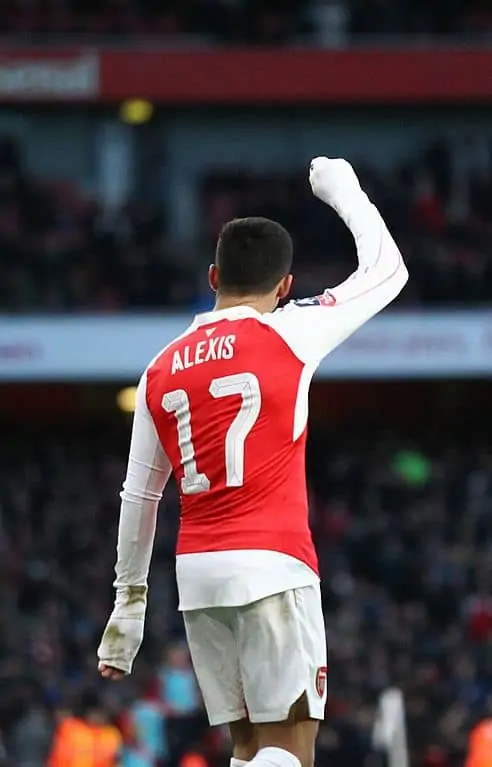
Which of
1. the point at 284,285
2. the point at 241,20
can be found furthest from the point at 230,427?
the point at 241,20

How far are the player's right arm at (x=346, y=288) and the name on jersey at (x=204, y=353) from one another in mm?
135

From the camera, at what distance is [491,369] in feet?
65.6

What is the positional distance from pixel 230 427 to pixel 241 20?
59.6 ft

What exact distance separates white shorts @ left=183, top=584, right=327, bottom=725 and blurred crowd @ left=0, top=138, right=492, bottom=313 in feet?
50.8

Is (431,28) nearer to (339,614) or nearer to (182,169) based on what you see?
(182,169)

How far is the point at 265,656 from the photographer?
4691 mm

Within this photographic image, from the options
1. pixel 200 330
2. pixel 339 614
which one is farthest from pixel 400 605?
pixel 200 330

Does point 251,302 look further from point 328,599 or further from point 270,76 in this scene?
point 270,76

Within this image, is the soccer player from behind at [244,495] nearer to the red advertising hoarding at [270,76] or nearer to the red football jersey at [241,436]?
the red football jersey at [241,436]

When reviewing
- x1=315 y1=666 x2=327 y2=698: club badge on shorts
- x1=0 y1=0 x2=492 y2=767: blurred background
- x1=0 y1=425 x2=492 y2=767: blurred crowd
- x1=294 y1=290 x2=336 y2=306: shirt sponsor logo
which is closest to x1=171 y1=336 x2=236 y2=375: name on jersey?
x1=294 y1=290 x2=336 y2=306: shirt sponsor logo

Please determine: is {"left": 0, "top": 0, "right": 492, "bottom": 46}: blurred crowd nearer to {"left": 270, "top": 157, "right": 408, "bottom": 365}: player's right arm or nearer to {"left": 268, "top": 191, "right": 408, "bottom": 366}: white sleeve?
{"left": 270, "top": 157, "right": 408, "bottom": 365}: player's right arm

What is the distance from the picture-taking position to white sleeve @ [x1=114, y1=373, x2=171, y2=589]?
4.97 metres

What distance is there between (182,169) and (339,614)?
7.71 meters

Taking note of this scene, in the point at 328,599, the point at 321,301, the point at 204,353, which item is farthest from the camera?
the point at 328,599
